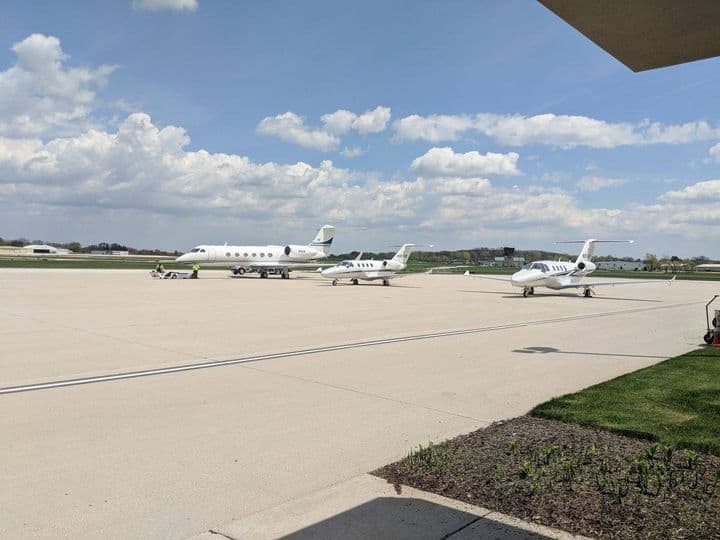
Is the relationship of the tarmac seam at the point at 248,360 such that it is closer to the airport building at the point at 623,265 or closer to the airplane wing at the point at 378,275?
the airplane wing at the point at 378,275

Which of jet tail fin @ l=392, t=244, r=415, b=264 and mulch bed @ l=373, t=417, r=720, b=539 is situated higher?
jet tail fin @ l=392, t=244, r=415, b=264

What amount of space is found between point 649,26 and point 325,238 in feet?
193

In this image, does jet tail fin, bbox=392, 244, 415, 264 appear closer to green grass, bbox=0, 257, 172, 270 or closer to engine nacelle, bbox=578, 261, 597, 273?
engine nacelle, bbox=578, 261, 597, 273

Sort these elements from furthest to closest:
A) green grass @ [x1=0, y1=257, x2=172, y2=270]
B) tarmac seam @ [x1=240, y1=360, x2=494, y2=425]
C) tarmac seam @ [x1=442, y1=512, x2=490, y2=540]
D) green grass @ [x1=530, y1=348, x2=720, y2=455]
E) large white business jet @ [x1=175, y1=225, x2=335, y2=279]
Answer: green grass @ [x1=0, y1=257, x2=172, y2=270]
large white business jet @ [x1=175, y1=225, x2=335, y2=279]
tarmac seam @ [x1=240, y1=360, x2=494, y2=425]
green grass @ [x1=530, y1=348, x2=720, y2=455]
tarmac seam @ [x1=442, y1=512, x2=490, y2=540]

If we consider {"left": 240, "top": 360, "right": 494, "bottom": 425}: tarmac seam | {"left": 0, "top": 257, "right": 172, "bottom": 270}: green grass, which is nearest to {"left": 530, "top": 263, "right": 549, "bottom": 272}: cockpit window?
{"left": 240, "top": 360, "right": 494, "bottom": 425}: tarmac seam

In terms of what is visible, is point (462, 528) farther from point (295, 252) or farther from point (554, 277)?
point (295, 252)

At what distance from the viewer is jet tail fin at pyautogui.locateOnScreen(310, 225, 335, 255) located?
61281mm

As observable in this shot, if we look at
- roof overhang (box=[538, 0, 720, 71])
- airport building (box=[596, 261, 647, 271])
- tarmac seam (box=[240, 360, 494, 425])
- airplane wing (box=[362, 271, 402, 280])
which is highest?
roof overhang (box=[538, 0, 720, 71])

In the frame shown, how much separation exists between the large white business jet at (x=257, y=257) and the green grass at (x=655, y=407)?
4360cm

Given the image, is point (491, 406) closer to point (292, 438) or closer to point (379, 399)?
point (379, 399)

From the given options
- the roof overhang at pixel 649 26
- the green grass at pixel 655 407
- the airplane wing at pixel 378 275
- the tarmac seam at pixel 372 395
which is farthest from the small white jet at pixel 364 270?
the roof overhang at pixel 649 26

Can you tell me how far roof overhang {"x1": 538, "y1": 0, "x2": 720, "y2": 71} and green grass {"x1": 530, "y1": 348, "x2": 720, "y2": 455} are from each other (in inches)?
162

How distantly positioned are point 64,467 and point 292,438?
2.27m

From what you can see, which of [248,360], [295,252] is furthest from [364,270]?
[248,360]
